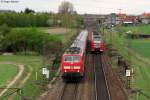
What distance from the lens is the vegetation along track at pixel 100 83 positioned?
36312 mm

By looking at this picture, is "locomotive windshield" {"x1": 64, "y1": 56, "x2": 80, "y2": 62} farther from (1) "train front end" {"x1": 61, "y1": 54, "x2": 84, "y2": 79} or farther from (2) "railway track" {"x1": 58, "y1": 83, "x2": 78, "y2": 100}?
(2) "railway track" {"x1": 58, "y1": 83, "x2": 78, "y2": 100}

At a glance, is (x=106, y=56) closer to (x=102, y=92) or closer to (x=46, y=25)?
(x=102, y=92)

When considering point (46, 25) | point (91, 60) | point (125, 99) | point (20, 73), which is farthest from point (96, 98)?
point (46, 25)

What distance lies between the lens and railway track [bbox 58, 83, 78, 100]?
3612 centimetres

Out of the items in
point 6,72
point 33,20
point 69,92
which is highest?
point 69,92

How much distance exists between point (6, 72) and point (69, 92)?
13.0 meters

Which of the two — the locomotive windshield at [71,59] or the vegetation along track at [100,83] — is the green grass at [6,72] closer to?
the locomotive windshield at [71,59]

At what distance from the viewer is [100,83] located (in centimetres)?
4281

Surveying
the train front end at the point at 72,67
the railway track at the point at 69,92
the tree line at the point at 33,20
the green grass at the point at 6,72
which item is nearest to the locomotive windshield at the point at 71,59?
the train front end at the point at 72,67

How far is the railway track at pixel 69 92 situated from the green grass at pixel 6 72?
228 inches

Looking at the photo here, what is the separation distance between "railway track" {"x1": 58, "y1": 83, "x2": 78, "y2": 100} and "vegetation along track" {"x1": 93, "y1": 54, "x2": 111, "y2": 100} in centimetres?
188

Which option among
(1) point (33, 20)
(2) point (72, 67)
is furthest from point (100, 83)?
(1) point (33, 20)

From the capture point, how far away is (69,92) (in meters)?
38.4

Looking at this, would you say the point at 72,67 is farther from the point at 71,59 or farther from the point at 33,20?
the point at 33,20
